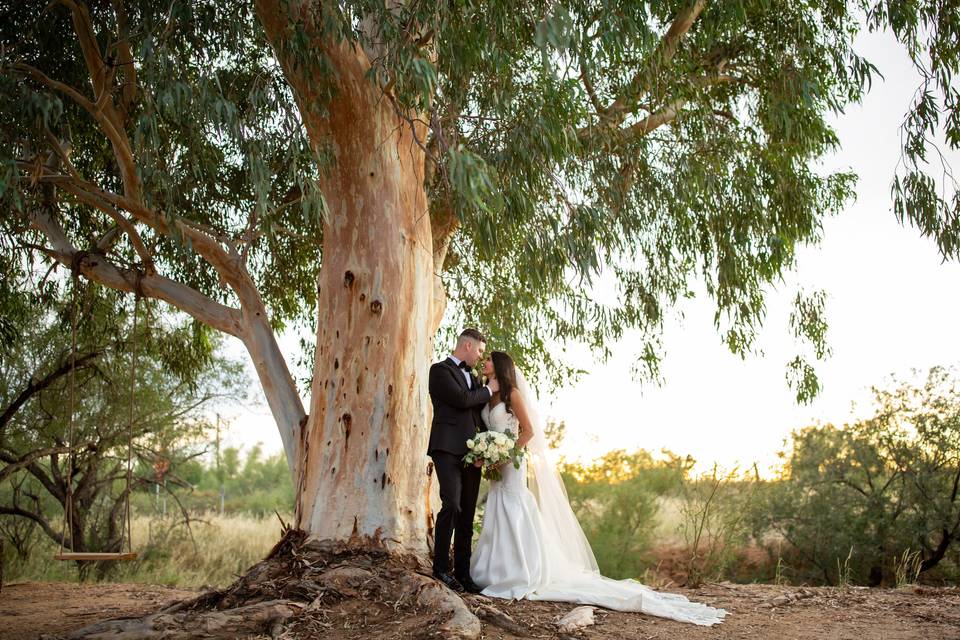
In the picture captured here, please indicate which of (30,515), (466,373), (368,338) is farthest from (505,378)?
(30,515)

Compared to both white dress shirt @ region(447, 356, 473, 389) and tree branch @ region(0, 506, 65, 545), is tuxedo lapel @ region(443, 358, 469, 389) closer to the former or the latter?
white dress shirt @ region(447, 356, 473, 389)

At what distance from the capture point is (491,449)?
17.8 feet

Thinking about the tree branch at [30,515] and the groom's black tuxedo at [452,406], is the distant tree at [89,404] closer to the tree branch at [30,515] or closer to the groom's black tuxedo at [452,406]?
the tree branch at [30,515]

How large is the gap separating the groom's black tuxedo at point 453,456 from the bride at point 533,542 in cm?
17

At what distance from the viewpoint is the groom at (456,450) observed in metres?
5.48

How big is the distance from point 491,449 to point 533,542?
2.32 ft

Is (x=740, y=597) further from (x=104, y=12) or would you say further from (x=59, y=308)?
(x=59, y=308)

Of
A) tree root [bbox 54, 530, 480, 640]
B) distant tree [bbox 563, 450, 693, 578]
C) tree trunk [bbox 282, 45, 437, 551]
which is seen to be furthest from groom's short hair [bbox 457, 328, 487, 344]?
distant tree [bbox 563, 450, 693, 578]

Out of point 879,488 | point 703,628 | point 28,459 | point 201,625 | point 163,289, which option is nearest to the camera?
point 201,625

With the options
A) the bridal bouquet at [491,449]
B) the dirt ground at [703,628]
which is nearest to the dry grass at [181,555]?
the dirt ground at [703,628]

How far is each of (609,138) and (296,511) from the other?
384 cm

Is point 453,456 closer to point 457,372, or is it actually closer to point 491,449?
point 491,449

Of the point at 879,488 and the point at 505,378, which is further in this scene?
the point at 879,488

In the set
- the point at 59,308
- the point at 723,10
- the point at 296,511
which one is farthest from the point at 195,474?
the point at 723,10
